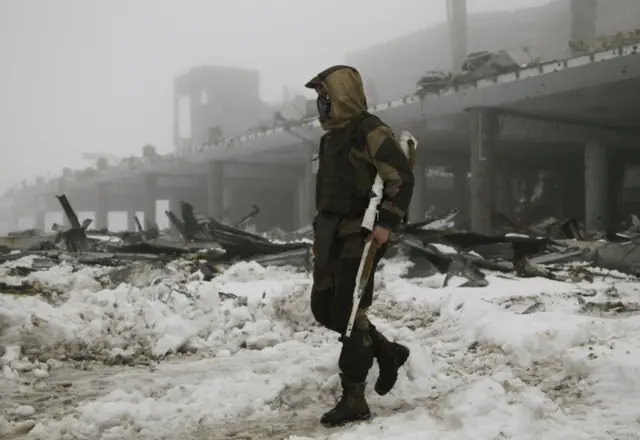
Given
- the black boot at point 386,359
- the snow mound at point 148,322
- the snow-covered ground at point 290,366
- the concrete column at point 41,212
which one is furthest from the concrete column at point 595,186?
the concrete column at point 41,212

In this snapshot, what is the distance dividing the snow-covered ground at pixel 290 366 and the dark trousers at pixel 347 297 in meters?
0.29

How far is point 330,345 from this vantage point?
3957 millimetres

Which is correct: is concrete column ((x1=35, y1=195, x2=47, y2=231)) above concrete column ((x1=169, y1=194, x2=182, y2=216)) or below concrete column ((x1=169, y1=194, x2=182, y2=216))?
below

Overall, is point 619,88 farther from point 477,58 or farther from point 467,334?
point 467,334

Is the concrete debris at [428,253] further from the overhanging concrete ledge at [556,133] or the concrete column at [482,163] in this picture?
the overhanging concrete ledge at [556,133]

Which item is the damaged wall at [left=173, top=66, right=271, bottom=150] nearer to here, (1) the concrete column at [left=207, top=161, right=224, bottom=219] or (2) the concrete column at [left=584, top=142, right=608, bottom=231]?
(1) the concrete column at [left=207, top=161, right=224, bottom=219]

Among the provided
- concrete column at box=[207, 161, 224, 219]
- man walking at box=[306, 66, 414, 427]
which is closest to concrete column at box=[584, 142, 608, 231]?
concrete column at box=[207, 161, 224, 219]

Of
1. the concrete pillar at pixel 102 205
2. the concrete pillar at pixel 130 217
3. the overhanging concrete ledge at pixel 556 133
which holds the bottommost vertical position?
the concrete pillar at pixel 130 217

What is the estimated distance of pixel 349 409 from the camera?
2.63m

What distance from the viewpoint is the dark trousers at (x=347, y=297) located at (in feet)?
8.85

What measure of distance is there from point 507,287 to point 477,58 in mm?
9475

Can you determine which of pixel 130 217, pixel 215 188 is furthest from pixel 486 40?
pixel 130 217

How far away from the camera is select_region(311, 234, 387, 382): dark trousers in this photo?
2.70 metres

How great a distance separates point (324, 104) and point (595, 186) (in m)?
15.7
